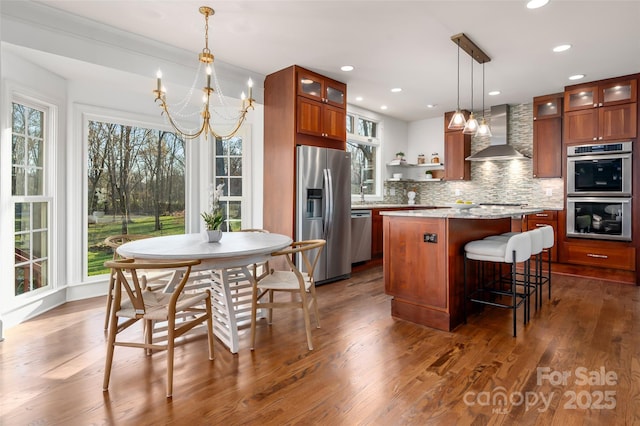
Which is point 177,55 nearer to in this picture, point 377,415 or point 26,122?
point 26,122

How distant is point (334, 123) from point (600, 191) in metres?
3.59

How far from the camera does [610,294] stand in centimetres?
399

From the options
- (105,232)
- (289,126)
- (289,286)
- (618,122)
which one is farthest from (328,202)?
(618,122)

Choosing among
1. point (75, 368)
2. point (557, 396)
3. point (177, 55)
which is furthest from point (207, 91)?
point (557, 396)

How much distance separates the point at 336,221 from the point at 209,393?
290cm

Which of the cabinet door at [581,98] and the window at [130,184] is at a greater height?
the cabinet door at [581,98]

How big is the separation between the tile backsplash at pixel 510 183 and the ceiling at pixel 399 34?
1153 mm

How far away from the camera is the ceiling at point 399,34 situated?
290 centimetres

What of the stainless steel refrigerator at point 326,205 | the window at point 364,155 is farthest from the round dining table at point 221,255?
the window at point 364,155

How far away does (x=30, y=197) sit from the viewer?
3.29m

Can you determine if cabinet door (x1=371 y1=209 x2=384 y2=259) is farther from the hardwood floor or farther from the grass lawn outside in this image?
the grass lawn outside

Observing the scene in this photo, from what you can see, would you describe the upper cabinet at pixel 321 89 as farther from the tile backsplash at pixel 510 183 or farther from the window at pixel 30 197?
the window at pixel 30 197

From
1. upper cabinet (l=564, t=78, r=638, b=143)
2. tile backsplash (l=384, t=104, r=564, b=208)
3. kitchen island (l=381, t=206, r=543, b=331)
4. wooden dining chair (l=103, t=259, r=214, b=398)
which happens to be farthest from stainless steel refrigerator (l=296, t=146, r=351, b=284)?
upper cabinet (l=564, t=78, r=638, b=143)

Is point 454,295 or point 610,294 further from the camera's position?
point 610,294
